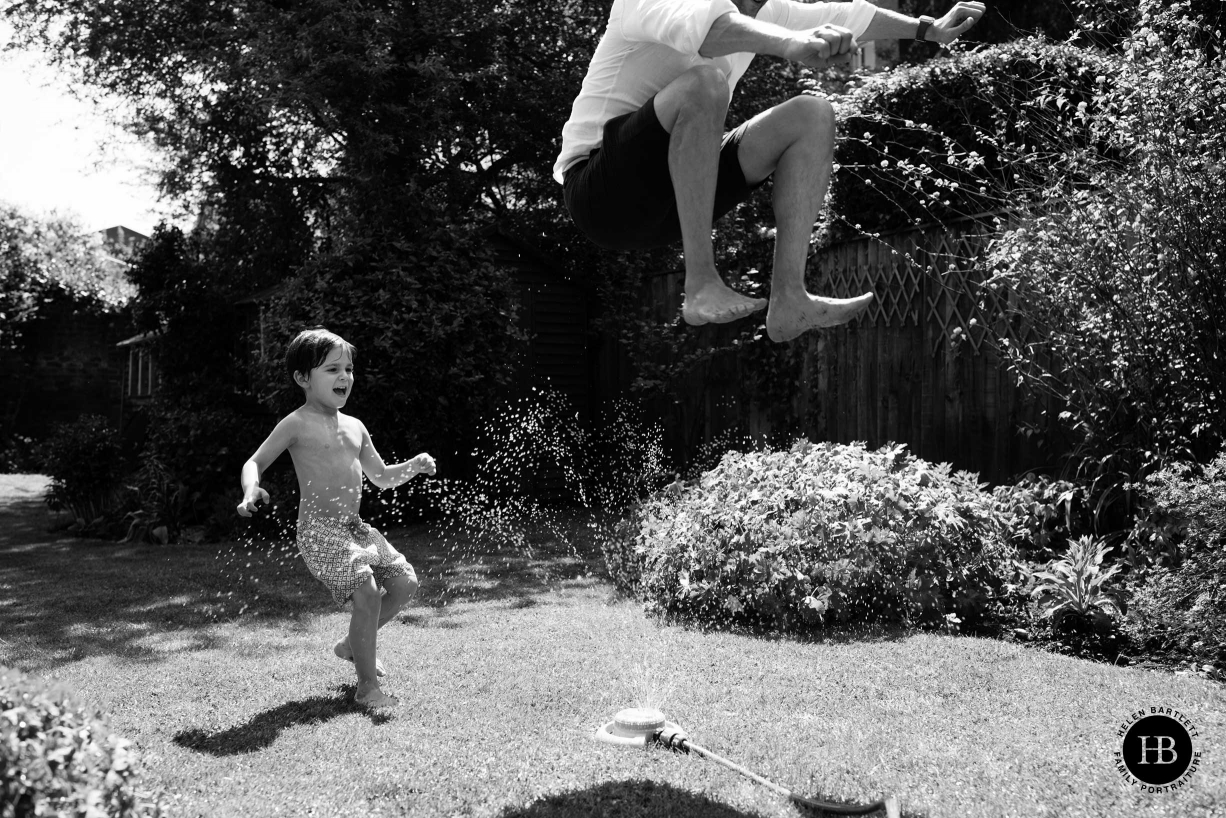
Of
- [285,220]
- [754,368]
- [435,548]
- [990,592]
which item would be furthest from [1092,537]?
Answer: [285,220]

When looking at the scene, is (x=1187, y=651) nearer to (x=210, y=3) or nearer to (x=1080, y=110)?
(x=1080, y=110)

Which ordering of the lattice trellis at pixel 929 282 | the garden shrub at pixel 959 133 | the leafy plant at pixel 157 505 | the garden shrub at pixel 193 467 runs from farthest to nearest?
1. the garden shrub at pixel 193 467
2. the leafy plant at pixel 157 505
3. the lattice trellis at pixel 929 282
4. the garden shrub at pixel 959 133

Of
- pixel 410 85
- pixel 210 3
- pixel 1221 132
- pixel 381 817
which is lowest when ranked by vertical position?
pixel 381 817

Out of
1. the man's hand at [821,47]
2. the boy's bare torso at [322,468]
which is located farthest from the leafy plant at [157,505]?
the man's hand at [821,47]

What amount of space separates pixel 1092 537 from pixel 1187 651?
1187 millimetres

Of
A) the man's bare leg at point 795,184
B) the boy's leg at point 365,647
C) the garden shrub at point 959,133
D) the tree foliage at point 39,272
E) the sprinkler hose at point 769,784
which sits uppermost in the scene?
the tree foliage at point 39,272

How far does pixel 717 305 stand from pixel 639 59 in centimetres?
71

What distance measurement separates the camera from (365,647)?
12.7ft

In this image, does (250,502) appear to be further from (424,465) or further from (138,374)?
(138,374)

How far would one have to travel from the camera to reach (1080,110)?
5.38 metres

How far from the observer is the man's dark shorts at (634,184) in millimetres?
2715

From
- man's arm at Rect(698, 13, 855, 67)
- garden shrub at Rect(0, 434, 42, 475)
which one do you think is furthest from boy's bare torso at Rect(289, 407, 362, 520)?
garden shrub at Rect(0, 434, 42, 475)

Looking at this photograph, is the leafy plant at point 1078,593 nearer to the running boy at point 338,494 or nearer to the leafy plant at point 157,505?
the running boy at point 338,494

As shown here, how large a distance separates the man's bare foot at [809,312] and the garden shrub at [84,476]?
9166mm
